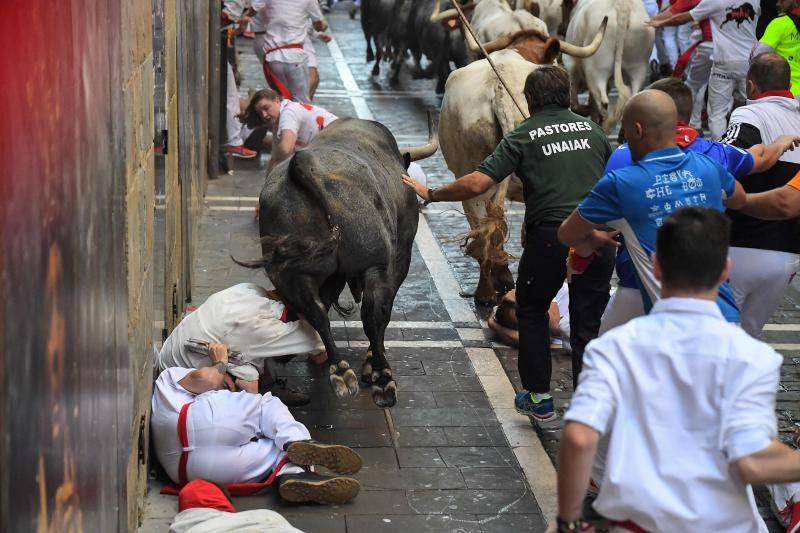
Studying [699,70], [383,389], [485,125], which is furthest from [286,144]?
[699,70]

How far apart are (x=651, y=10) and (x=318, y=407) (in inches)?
534

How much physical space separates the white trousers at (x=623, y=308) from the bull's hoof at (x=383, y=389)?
167 centimetres

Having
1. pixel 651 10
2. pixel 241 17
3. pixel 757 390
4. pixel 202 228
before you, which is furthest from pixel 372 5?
pixel 757 390

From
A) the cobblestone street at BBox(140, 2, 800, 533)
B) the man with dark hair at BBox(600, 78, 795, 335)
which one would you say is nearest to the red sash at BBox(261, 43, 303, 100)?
Answer: the cobblestone street at BBox(140, 2, 800, 533)

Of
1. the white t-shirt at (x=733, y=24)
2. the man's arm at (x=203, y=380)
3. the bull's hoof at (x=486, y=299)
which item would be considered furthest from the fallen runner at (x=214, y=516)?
the white t-shirt at (x=733, y=24)

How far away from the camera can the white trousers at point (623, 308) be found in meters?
5.62

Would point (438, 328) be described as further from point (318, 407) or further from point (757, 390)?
point (757, 390)

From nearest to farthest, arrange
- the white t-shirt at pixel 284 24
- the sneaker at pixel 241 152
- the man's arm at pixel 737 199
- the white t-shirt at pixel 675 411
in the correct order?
the white t-shirt at pixel 675 411
the man's arm at pixel 737 199
the white t-shirt at pixel 284 24
the sneaker at pixel 241 152

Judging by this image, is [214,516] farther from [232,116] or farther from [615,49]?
[615,49]

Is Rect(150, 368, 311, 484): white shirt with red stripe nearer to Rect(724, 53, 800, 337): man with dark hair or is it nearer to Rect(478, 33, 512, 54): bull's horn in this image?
Rect(724, 53, 800, 337): man with dark hair

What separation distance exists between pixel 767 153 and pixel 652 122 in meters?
1.21

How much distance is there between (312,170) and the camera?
21.8ft

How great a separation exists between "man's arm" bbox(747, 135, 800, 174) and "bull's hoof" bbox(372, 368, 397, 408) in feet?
8.03

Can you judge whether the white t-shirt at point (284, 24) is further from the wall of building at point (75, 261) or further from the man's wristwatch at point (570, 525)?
the man's wristwatch at point (570, 525)
